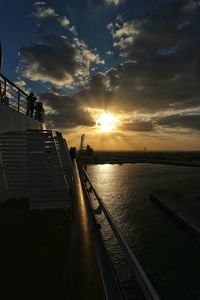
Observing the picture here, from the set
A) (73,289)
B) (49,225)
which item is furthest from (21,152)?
(73,289)

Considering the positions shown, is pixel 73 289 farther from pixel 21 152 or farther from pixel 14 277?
pixel 21 152

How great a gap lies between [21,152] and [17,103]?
3635mm

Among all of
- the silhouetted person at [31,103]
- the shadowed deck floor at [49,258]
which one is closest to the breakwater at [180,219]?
the shadowed deck floor at [49,258]

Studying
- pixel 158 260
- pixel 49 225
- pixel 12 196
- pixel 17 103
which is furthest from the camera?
pixel 17 103

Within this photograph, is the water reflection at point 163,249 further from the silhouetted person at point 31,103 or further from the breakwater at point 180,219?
the silhouetted person at point 31,103

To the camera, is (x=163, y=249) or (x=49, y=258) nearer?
(x=49, y=258)

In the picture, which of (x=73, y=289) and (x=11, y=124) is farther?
(x=11, y=124)

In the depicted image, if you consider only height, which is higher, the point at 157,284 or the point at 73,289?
the point at 73,289

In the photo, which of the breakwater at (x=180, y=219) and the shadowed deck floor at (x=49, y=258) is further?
the breakwater at (x=180, y=219)

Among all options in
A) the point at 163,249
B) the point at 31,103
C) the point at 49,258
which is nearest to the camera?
the point at 49,258

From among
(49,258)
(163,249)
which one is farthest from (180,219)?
(49,258)

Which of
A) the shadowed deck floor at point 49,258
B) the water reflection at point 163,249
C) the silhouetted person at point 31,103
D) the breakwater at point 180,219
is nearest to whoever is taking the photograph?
the shadowed deck floor at point 49,258

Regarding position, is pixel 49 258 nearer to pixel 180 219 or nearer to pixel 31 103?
pixel 180 219

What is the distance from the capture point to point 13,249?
7.42 meters
